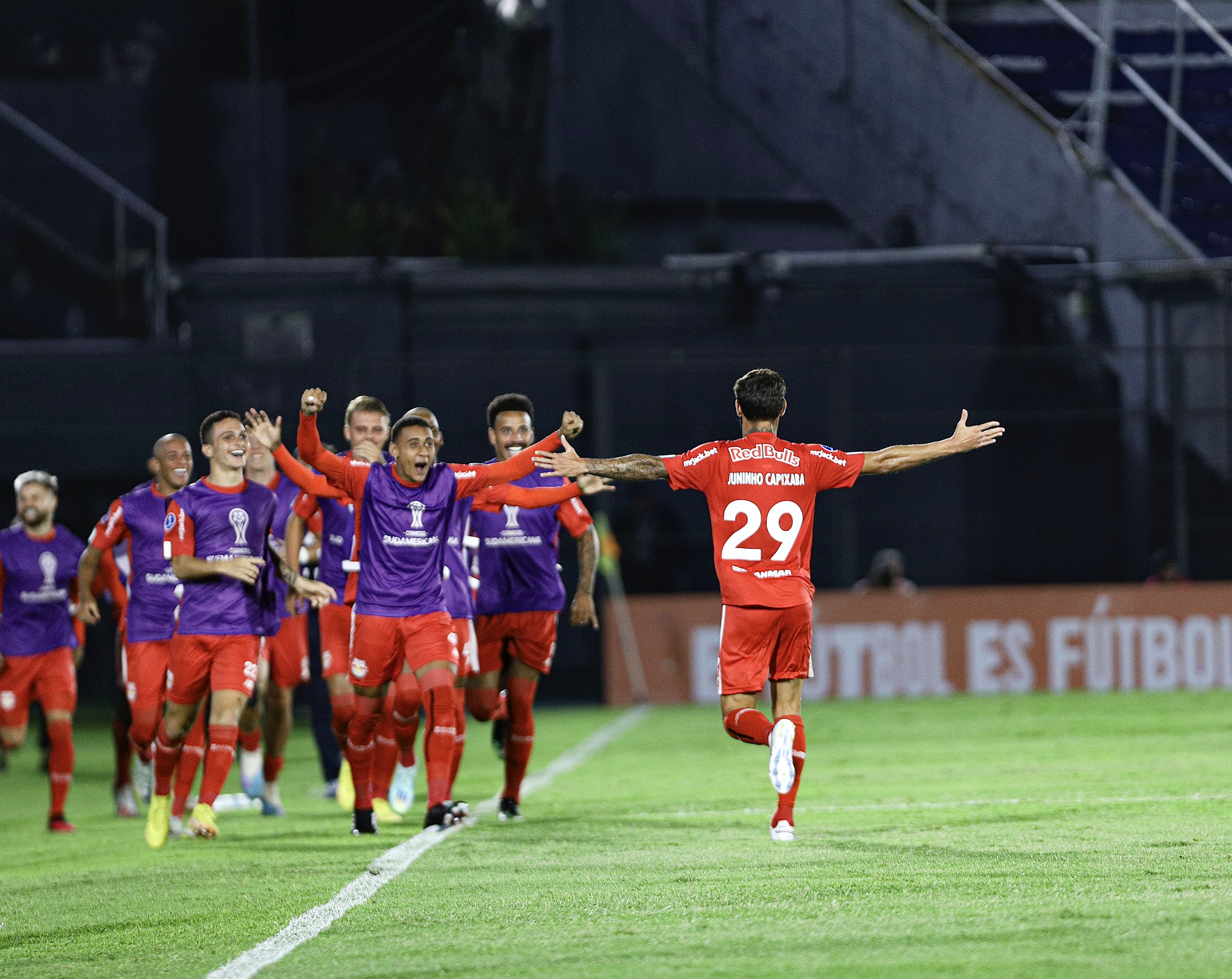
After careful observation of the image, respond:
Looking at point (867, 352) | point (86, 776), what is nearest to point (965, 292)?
point (867, 352)

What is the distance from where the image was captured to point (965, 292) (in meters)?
24.2

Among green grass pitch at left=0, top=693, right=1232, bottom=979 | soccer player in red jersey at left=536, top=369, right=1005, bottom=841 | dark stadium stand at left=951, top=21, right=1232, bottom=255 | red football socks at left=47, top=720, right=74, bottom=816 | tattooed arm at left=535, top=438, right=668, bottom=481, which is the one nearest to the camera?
green grass pitch at left=0, top=693, right=1232, bottom=979

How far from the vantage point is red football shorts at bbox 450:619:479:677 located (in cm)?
920

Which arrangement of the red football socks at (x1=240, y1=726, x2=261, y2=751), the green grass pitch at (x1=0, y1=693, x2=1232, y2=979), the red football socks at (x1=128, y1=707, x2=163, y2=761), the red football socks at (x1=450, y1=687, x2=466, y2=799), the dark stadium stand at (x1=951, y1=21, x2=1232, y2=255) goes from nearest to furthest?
Answer: the green grass pitch at (x1=0, y1=693, x2=1232, y2=979) < the red football socks at (x1=450, y1=687, x2=466, y2=799) < the red football socks at (x1=128, y1=707, x2=163, y2=761) < the red football socks at (x1=240, y1=726, x2=261, y2=751) < the dark stadium stand at (x1=951, y1=21, x2=1232, y2=255)

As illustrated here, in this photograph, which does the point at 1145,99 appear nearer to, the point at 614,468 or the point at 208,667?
the point at 614,468

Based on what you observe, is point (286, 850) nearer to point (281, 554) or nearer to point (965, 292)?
point (281, 554)

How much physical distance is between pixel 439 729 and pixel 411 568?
0.78m

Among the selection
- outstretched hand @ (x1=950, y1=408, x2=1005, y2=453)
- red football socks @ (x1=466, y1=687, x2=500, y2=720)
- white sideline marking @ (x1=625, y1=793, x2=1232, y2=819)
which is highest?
outstretched hand @ (x1=950, y1=408, x2=1005, y2=453)

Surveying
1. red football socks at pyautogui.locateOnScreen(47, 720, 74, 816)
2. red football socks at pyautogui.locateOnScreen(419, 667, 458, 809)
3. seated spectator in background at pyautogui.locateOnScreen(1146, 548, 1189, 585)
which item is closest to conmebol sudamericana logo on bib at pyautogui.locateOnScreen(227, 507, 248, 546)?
red football socks at pyautogui.locateOnScreen(419, 667, 458, 809)

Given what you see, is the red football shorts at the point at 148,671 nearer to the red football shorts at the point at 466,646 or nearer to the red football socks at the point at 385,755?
the red football socks at the point at 385,755

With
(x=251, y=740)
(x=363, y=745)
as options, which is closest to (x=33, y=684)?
(x=251, y=740)

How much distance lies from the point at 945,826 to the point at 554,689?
1399 centimetres

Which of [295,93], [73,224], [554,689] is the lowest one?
[554,689]

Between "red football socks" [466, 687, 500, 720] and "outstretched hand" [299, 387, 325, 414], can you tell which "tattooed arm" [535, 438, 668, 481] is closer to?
"outstretched hand" [299, 387, 325, 414]
